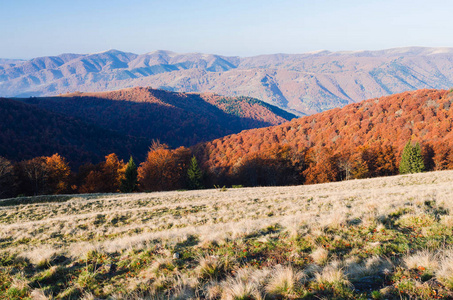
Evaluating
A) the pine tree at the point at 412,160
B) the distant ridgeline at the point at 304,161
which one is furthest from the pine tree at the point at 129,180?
the pine tree at the point at 412,160

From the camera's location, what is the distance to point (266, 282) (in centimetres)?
477

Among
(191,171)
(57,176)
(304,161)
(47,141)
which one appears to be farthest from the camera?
(47,141)

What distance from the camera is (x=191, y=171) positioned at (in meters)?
59.3

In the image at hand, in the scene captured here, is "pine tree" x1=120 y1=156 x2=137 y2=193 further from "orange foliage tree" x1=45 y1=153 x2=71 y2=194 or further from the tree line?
"orange foliage tree" x1=45 y1=153 x2=71 y2=194

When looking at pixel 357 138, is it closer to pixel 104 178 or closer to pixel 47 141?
pixel 104 178

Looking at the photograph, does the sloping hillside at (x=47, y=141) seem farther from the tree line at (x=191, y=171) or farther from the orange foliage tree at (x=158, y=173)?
the orange foliage tree at (x=158, y=173)

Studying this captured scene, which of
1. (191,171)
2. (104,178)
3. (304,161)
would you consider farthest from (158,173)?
(304,161)

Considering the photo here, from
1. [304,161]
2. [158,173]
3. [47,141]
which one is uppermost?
[158,173]

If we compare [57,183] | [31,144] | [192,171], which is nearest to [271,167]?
[192,171]

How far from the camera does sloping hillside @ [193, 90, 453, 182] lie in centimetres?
5878

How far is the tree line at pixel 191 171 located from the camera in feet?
165

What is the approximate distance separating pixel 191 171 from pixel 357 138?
66382 millimetres

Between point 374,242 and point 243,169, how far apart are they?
205 feet

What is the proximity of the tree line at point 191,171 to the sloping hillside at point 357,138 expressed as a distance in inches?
16.3
